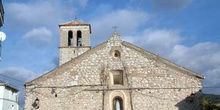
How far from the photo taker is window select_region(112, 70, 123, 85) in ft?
63.2

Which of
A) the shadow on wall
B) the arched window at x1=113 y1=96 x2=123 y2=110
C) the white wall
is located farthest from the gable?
the white wall

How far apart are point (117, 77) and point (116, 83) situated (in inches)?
14.7

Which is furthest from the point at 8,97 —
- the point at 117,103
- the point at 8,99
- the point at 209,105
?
the point at 209,105

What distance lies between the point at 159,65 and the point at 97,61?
375cm

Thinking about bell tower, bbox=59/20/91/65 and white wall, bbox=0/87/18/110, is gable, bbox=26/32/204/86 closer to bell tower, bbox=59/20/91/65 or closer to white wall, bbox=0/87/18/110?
bell tower, bbox=59/20/91/65

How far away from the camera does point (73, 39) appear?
113 ft

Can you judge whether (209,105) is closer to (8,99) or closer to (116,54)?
(116,54)

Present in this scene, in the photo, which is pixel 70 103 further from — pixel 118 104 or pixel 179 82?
pixel 179 82

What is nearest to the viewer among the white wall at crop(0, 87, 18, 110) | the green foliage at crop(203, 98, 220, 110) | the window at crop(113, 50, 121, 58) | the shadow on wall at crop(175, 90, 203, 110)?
the green foliage at crop(203, 98, 220, 110)

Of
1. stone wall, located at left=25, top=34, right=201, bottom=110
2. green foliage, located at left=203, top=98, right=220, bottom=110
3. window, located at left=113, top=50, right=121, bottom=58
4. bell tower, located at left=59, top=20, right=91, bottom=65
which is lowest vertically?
green foliage, located at left=203, top=98, right=220, bottom=110

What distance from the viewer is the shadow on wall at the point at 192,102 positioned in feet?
59.4

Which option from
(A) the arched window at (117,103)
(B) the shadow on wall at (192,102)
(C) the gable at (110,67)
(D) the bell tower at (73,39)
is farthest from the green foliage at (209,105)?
(D) the bell tower at (73,39)

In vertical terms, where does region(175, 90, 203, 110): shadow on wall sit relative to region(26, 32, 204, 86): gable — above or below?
below

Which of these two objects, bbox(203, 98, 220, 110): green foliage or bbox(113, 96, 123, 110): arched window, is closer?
bbox(203, 98, 220, 110): green foliage
